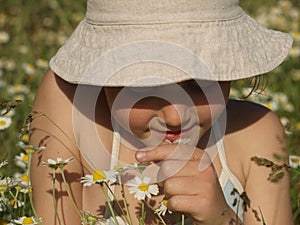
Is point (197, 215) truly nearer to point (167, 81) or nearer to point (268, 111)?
point (167, 81)

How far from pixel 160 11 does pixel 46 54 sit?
202 cm

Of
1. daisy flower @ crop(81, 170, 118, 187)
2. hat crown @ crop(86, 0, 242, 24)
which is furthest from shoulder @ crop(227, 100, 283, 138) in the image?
daisy flower @ crop(81, 170, 118, 187)

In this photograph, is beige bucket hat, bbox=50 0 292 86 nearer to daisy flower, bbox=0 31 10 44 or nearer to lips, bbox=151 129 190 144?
lips, bbox=151 129 190 144

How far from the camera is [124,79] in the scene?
1.47 m

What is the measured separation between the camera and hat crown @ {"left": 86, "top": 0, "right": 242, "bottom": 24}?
1.48m

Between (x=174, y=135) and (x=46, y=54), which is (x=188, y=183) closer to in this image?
(x=174, y=135)

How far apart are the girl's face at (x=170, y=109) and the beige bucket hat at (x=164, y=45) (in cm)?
4

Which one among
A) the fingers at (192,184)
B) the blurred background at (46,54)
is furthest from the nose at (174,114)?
the blurred background at (46,54)

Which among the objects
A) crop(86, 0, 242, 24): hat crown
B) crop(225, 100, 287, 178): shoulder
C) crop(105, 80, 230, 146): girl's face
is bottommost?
crop(225, 100, 287, 178): shoulder

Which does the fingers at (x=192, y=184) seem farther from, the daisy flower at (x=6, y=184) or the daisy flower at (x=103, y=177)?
the daisy flower at (x=6, y=184)

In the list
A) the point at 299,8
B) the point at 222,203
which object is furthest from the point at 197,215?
the point at 299,8

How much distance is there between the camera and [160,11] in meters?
1.48

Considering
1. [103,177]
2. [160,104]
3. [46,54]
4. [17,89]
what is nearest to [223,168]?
[160,104]

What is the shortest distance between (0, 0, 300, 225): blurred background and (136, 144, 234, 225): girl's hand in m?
0.57
